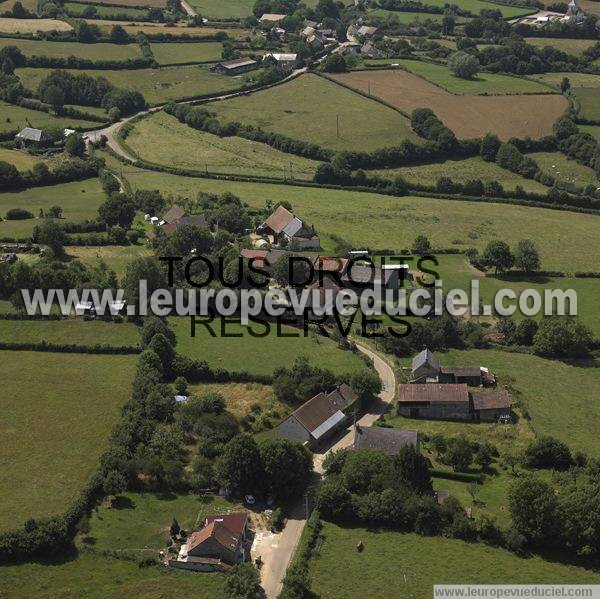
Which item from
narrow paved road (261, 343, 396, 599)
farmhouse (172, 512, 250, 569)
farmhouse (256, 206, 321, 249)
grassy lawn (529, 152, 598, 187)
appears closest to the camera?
narrow paved road (261, 343, 396, 599)

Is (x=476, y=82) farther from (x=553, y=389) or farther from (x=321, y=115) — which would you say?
(x=553, y=389)

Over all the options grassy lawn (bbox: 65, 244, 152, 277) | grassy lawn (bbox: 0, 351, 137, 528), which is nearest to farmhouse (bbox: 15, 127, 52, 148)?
grassy lawn (bbox: 65, 244, 152, 277)

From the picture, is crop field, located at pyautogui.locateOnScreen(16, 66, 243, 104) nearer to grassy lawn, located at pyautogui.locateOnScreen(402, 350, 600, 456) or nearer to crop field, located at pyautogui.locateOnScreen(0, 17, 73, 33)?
crop field, located at pyautogui.locateOnScreen(0, 17, 73, 33)

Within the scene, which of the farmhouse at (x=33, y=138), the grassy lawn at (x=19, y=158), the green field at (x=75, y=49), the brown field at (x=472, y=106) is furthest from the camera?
the green field at (x=75, y=49)

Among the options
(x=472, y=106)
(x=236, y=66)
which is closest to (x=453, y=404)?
(x=472, y=106)

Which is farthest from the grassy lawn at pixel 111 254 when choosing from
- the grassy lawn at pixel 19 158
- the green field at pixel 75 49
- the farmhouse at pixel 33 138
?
the green field at pixel 75 49

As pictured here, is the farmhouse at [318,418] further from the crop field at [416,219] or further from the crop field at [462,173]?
the crop field at [462,173]
